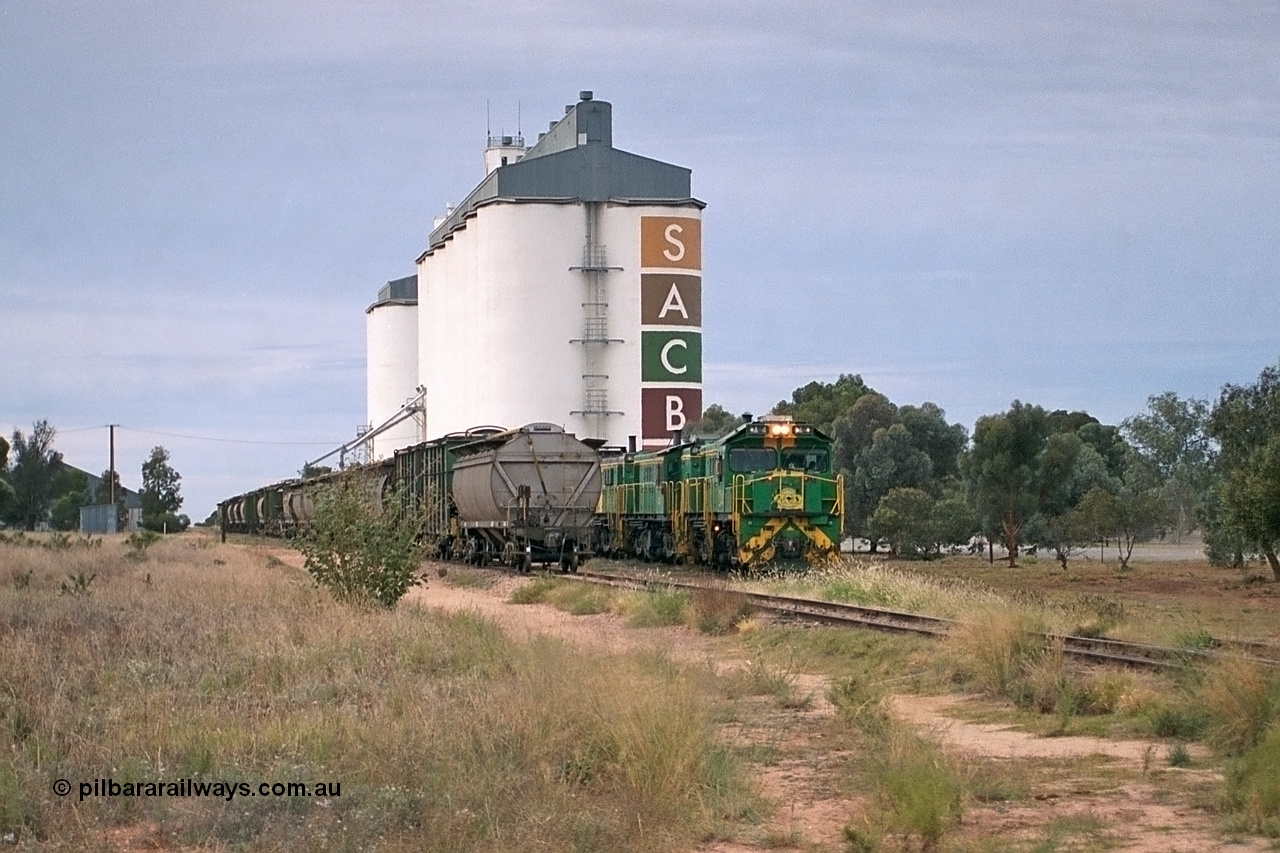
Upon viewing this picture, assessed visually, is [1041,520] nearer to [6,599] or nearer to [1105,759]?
[6,599]

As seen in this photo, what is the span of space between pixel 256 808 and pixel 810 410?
87.4 m

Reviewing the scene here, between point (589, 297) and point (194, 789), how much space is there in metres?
54.7

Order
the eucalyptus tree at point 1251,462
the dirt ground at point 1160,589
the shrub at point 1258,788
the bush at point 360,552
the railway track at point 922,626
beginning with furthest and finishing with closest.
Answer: the eucalyptus tree at point 1251,462
the bush at point 360,552
the dirt ground at point 1160,589
the railway track at point 922,626
the shrub at point 1258,788

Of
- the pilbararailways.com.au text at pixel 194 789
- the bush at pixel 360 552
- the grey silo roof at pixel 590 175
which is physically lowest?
the pilbararailways.com.au text at pixel 194 789

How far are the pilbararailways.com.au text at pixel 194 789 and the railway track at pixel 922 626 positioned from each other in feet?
26.1

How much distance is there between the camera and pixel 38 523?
110 m

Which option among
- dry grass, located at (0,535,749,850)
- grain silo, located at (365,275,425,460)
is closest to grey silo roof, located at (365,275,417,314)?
grain silo, located at (365,275,425,460)

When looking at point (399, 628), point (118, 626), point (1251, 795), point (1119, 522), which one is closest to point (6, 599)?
point (118, 626)

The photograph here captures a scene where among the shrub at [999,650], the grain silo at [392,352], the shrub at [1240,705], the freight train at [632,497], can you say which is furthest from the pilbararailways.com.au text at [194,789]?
the grain silo at [392,352]

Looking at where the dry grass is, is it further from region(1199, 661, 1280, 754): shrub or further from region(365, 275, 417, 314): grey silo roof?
region(365, 275, 417, 314): grey silo roof

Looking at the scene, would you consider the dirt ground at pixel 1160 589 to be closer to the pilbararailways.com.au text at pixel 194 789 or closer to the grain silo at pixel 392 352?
the pilbararailways.com.au text at pixel 194 789

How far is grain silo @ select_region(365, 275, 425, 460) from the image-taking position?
8706cm

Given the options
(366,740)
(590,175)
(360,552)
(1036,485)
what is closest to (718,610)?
(360,552)

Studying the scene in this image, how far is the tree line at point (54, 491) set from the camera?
104 meters
